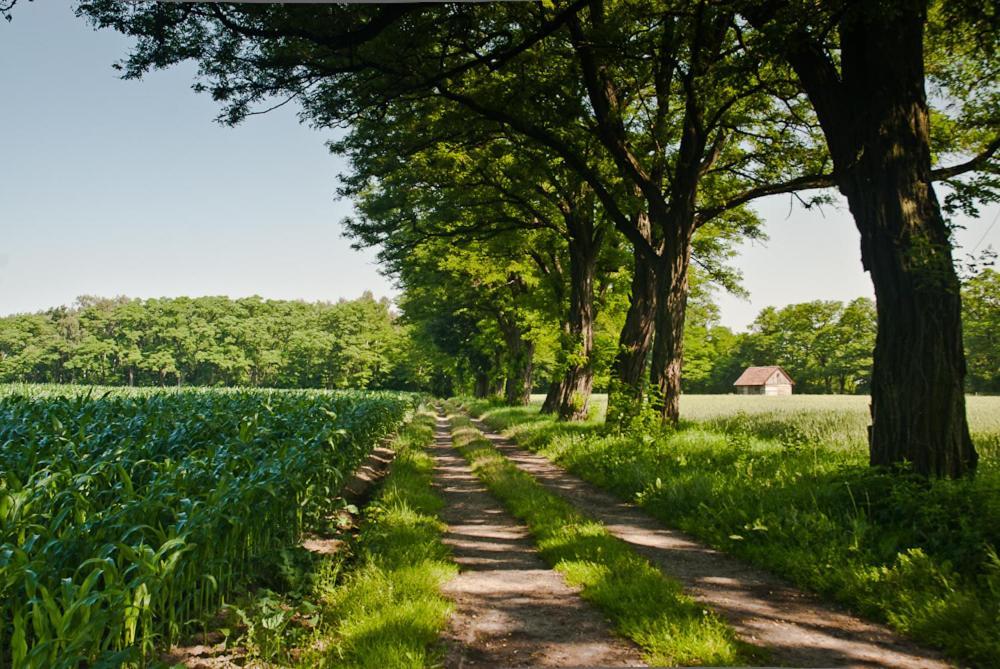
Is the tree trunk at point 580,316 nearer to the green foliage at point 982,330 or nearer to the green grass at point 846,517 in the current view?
the green grass at point 846,517

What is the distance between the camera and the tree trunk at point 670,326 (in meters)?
11.7

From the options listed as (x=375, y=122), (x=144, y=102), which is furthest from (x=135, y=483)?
(x=375, y=122)

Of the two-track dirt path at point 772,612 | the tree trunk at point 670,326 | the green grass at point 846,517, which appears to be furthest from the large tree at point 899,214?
the tree trunk at point 670,326

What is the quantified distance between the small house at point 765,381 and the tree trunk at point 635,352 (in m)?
19.4

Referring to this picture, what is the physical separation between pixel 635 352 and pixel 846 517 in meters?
8.03

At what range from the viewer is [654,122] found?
12102 millimetres

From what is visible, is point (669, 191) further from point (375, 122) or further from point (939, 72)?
point (375, 122)

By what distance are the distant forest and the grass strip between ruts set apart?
5.16 metres

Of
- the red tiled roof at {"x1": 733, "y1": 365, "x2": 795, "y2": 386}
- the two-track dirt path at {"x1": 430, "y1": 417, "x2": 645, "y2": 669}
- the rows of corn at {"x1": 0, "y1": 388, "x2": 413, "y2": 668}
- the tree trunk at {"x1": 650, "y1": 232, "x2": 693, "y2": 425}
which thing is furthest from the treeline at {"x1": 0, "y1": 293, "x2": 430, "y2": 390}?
the red tiled roof at {"x1": 733, "y1": 365, "x2": 795, "y2": 386}

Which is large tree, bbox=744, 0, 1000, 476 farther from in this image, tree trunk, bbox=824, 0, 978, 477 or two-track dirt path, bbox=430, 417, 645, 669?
two-track dirt path, bbox=430, 417, 645, 669

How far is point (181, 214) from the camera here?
16.0ft

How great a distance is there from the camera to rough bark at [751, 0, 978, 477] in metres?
5.77

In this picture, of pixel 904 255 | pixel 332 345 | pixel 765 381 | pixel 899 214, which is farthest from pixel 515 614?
pixel 332 345

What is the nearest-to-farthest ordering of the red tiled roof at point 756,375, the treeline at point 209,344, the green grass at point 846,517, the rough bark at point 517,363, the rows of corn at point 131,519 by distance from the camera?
the rows of corn at point 131,519 < the green grass at point 846,517 < the treeline at point 209,344 < the rough bark at point 517,363 < the red tiled roof at point 756,375
